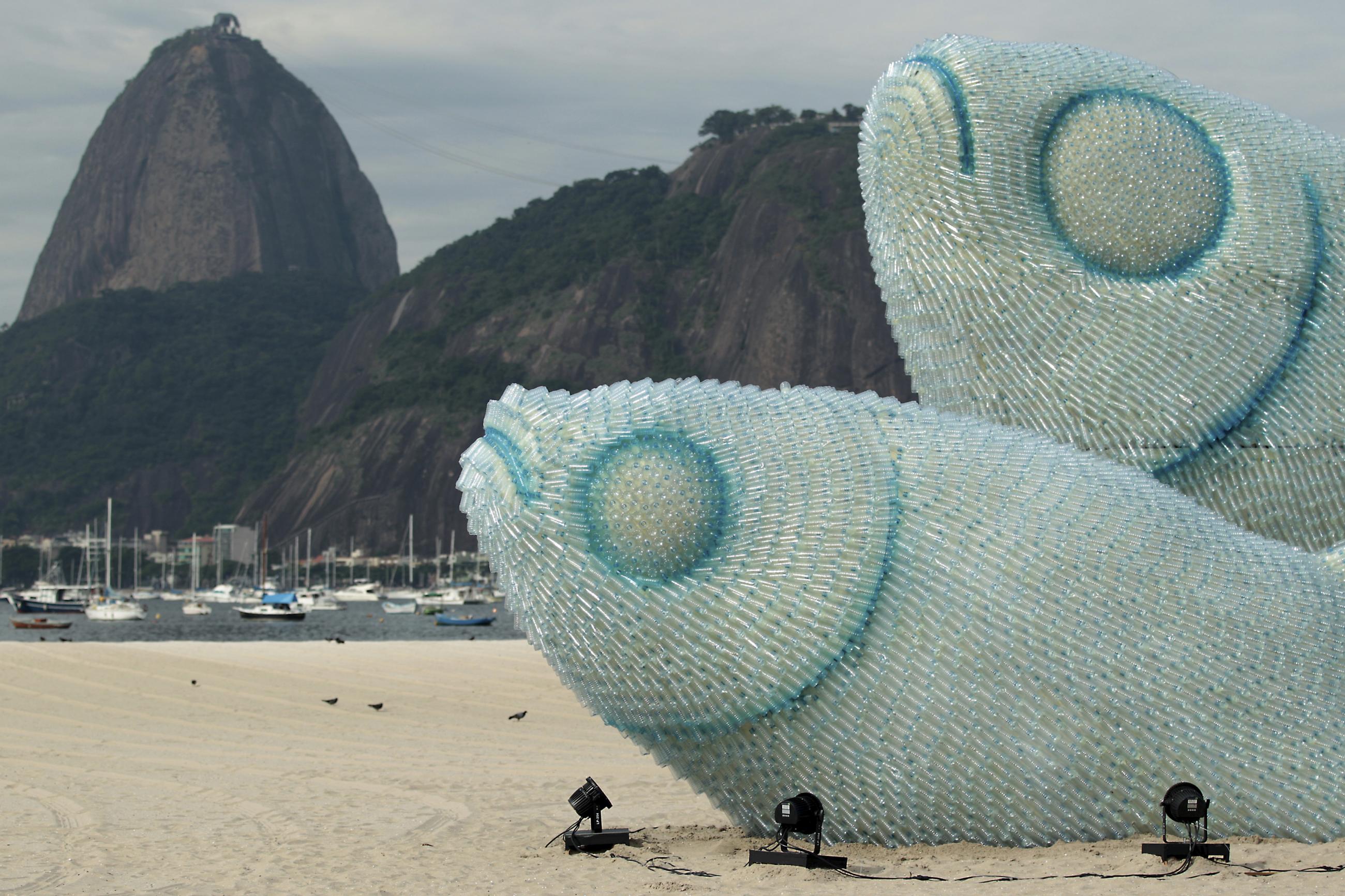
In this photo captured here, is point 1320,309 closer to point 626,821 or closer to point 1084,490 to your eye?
point 1084,490

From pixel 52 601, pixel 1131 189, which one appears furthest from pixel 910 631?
pixel 52 601

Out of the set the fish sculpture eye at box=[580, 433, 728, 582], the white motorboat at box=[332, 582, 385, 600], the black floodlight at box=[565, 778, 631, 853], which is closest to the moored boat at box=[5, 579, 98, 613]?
the white motorboat at box=[332, 582, 385, 600]

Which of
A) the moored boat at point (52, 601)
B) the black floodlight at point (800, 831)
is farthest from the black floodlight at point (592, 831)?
the moored boat at point (52, 601)

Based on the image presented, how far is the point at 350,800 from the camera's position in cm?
1156

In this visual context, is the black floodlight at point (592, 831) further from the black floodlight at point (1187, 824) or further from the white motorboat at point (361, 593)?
the white motorboat at point (361, 593)

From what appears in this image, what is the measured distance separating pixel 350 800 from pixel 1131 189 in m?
7.26

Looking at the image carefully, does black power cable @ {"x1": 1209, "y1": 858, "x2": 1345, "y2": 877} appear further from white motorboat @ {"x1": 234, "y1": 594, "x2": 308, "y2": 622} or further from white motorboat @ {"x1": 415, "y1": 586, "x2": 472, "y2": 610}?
white motorboat @ {"x1": 415, "y1": 586, "x2": 472, "y2": 610}

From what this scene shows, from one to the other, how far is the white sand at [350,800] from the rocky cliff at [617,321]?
10155 cm

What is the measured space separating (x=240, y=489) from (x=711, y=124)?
220 feet

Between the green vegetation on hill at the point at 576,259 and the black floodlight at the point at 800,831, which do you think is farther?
the green vegetation on hill at the point at 576,259

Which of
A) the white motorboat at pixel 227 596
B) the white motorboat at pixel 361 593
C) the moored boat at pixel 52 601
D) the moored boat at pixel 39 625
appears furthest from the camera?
the white motorboat at pixel 361 593

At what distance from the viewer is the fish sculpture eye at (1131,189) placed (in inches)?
364

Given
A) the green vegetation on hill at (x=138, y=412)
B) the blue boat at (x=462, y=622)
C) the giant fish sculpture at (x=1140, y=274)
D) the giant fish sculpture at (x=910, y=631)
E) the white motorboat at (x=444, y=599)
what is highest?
the green vegetation on hill at (x=138, y=412)

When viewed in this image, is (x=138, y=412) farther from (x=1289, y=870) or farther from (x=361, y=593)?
(x=1289, y=870)
